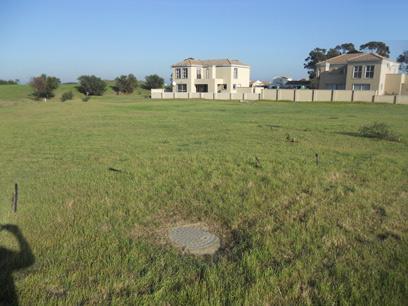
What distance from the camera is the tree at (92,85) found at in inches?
2753

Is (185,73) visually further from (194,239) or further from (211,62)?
(194,239)

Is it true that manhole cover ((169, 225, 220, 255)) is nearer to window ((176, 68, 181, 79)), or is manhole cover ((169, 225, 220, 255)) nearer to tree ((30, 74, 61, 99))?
window ((176, 68, 181, 79))

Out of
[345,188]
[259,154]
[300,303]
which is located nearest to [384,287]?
[300,303]

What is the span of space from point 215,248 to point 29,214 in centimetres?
293

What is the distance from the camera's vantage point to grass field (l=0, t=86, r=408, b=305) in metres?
3.34

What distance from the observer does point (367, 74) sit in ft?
173

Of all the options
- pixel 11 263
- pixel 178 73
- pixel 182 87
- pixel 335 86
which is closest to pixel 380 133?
pixel 11 263

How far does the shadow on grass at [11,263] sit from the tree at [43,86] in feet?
214

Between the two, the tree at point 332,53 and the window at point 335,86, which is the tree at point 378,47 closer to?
the tree at point 332,53

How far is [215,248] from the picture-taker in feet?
14.1

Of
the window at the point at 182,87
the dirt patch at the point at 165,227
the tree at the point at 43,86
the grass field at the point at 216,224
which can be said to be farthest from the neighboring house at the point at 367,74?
the dirt patch at the point at 165,227

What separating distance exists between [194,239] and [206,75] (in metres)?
63.2

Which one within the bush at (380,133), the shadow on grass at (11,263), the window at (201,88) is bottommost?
the shadow on grass at (11,263)

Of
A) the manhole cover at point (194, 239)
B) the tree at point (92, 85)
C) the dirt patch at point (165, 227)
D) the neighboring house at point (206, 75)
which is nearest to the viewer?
the manhole cover at point (194, 239)
